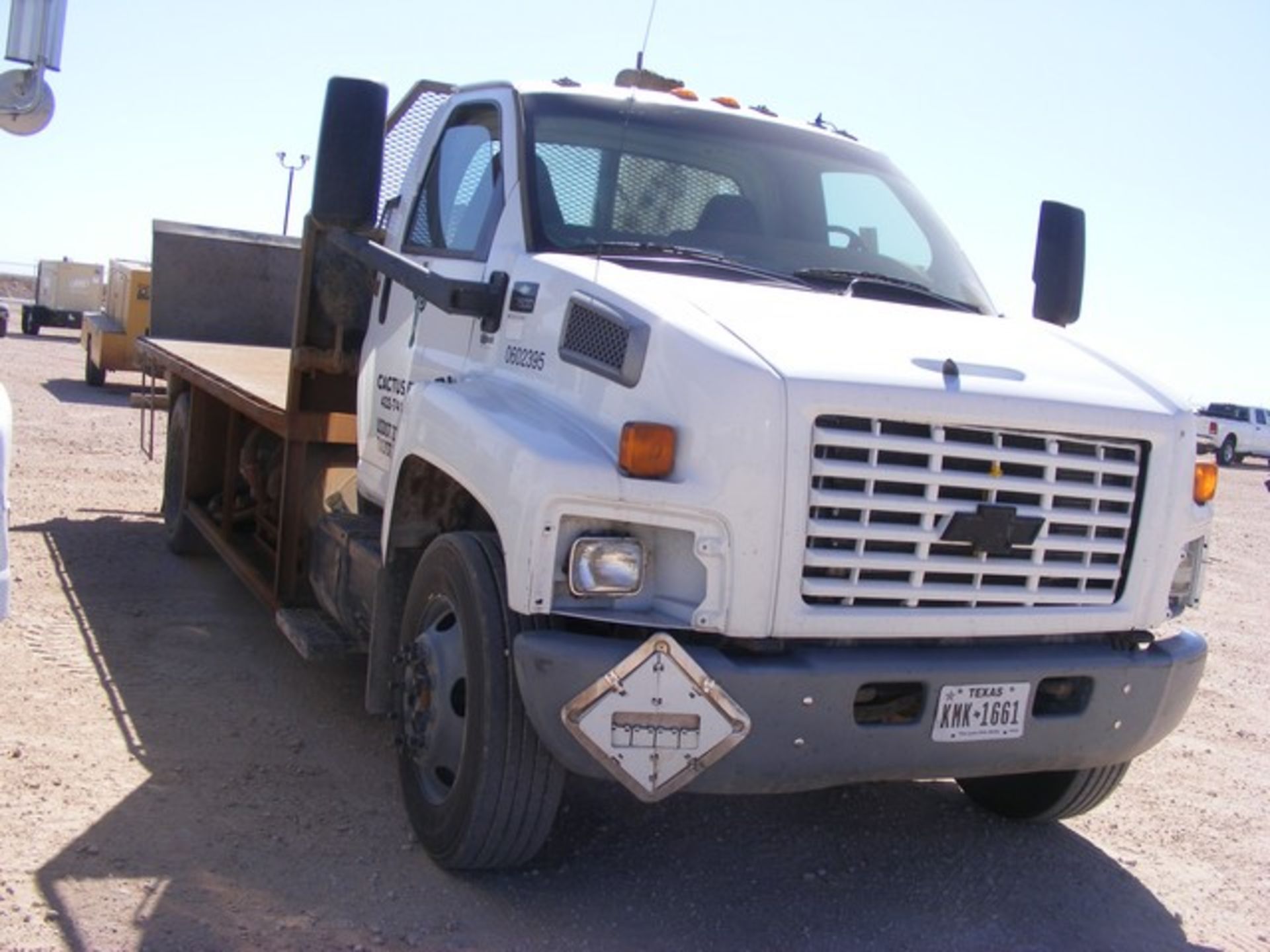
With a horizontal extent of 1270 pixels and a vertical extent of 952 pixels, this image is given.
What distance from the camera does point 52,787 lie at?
15.8 ft

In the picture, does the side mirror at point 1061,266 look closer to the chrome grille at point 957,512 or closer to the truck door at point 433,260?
the chrome grille at point 957,512

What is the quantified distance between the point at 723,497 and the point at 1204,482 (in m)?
1.81

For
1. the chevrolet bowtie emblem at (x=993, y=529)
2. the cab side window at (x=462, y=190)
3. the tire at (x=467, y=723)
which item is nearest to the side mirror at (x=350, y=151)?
the cab side window at (x=462, y=190)

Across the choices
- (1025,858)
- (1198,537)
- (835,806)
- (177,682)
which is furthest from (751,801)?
(177,682)

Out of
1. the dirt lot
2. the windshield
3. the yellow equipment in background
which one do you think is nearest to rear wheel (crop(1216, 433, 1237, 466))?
the yellow equipment in background

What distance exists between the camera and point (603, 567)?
3725 mm

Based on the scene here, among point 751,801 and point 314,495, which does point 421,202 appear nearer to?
point 314,495

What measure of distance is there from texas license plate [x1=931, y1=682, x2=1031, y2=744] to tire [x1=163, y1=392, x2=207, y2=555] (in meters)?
5.77

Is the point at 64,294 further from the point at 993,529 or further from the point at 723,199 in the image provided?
the point at 993,529

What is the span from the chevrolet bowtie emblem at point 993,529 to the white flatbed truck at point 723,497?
0.03 ft

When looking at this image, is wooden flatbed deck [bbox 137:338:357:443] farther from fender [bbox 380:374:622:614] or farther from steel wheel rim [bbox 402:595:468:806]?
steel wheel rim [bbox 402:595:468:806]

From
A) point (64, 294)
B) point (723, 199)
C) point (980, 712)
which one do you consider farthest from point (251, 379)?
point (64, 294)

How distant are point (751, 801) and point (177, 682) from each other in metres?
2.63

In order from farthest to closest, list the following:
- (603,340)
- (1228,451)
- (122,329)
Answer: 1. (1228,451)
2. (122,329)
3. (603,340)
